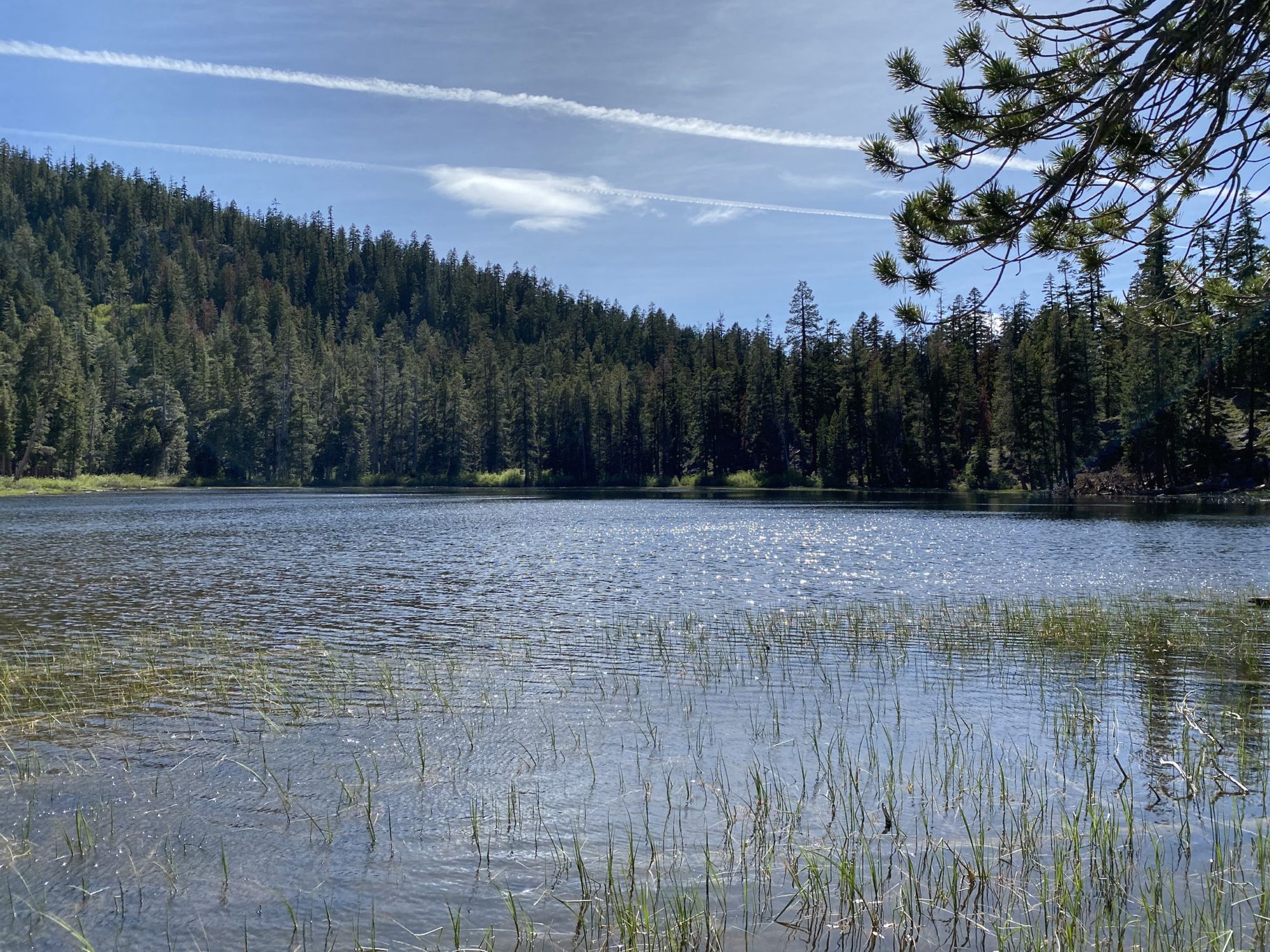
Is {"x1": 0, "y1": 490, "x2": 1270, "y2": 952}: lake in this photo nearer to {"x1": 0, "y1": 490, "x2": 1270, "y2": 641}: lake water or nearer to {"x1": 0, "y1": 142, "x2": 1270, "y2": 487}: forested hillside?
{"x1": 0, "y1": 490, "x2": 1270, "y2": 641}: lake water

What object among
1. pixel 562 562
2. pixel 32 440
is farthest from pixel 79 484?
pixel 562 562

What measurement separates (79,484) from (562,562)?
303 ft

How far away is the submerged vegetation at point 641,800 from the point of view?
623 centimetres

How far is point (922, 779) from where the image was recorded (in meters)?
8.91

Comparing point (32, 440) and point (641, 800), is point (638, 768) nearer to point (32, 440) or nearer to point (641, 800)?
point (641, 800)

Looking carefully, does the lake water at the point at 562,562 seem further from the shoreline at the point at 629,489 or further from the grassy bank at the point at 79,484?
the grassy bank at the point at 79,484

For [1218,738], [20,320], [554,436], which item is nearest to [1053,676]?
[1218,738]

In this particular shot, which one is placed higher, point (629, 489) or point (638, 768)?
point (629, 489)

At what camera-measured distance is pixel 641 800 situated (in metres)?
8.73

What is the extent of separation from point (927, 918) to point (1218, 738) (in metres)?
5.66

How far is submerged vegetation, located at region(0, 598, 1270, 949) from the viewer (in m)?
6.23

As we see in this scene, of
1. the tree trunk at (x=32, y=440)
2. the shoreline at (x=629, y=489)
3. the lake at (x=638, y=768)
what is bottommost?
the lake at (x=638, y=768)

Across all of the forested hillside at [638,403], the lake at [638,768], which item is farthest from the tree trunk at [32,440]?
the lake at [638,768]

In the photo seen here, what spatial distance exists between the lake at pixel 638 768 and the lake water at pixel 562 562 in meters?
0.38
